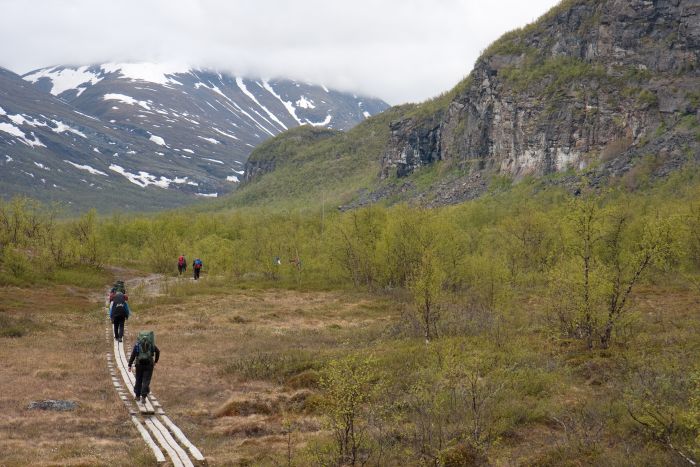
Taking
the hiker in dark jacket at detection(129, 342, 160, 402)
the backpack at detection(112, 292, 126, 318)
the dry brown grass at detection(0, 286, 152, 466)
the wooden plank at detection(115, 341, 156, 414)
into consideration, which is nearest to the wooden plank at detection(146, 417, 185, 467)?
the dry brown grass at detection(0, 286, 152, 466)

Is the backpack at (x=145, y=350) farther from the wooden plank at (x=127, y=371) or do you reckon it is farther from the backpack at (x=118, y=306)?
the backpack at (x=118, y=306)

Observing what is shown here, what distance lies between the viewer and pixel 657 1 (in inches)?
3915

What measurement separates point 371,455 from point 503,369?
6398 millimetres

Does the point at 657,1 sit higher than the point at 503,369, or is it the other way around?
the point at 657,1

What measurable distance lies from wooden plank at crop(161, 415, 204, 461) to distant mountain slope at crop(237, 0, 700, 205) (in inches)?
2759

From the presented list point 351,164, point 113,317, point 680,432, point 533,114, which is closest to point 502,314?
point 680,432

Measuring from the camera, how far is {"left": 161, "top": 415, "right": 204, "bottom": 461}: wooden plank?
38.1 ft

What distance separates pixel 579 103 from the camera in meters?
103

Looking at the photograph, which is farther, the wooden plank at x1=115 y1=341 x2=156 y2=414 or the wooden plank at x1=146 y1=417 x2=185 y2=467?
the wooden plank at x1=115 y1=341 x2=156 y2=414

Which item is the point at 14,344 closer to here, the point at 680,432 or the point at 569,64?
the point at 680,432

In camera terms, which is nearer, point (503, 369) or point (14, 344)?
point (503, 369)

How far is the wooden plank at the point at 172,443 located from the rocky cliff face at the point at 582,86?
8909cm

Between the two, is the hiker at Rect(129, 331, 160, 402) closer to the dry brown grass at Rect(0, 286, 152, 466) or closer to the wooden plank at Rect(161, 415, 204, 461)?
the dry brown grass at Rect(0, 286, 152, 466)

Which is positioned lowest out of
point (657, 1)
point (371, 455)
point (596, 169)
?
point (371, 455)
